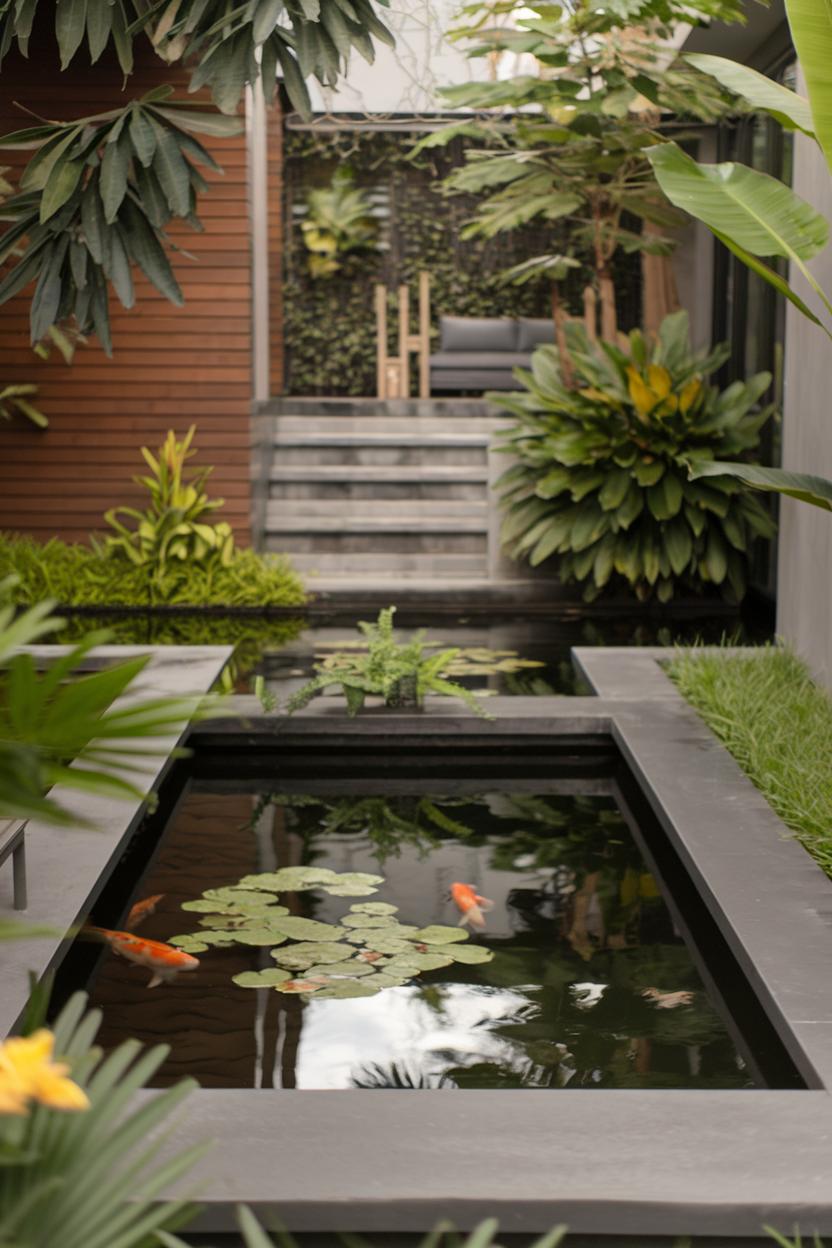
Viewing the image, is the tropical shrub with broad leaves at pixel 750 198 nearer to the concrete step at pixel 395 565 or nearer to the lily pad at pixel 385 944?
the lily pad at pixel 385 944

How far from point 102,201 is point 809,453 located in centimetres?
286

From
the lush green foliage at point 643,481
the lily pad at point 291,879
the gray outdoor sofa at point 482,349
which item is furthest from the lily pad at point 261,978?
the gray outdoor sofa at point 482,349

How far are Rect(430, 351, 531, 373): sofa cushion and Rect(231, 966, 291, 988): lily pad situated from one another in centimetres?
1056

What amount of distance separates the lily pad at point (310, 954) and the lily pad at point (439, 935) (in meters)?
0.19

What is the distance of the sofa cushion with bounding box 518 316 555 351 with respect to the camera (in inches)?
547

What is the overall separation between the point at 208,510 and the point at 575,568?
2283 mm

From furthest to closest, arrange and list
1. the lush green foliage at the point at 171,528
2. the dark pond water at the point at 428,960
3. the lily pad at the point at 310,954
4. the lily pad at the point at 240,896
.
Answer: the lush green foliage at the point at 171,528
the lily pad at the point at 240,896
the lily pad at the point at 310,954
the dark pond water at the point at 428,960

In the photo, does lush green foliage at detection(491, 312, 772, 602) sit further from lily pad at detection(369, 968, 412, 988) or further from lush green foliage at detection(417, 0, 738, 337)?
lily pad at detection(369, 968, 412, 988)

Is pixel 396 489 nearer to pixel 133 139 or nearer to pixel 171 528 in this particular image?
pixel 171 528

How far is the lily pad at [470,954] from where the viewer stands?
140 inches

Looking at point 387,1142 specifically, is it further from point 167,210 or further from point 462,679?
point 462,679

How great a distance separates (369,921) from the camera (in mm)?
3834

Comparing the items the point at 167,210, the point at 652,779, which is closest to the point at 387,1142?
the point at 652,779

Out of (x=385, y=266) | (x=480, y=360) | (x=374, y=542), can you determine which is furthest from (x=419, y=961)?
(x=385, y=266)
